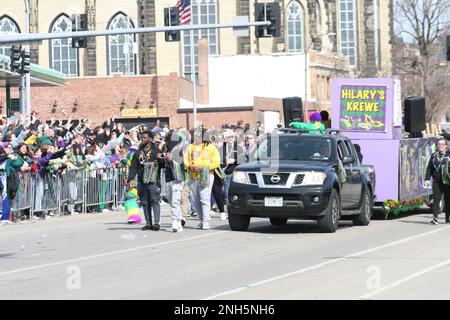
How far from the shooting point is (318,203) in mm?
21984

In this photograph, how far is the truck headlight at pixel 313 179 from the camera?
22.1 meters

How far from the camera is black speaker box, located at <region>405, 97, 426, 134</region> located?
29125 mm

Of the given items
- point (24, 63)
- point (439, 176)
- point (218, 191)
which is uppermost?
point (24, 63)

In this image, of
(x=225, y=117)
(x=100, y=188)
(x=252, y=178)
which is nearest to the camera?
(x=252, y=178)

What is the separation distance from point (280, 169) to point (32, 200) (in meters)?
7.47

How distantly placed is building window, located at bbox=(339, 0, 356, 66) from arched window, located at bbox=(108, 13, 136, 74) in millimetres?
18997

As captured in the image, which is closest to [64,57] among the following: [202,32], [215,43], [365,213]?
[202,32]

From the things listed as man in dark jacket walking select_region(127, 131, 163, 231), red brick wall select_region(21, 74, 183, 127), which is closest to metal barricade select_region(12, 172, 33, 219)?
man in dark jacket walking select_region(127, 131, 163, 231)

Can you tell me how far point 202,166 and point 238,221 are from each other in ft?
4.30

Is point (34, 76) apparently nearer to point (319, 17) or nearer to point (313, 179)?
point (313, 179)

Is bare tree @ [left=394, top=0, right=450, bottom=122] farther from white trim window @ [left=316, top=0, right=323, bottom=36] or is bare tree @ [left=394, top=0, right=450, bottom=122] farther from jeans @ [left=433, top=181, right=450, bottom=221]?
jeans @ [left=433, top=181, right=450, bottom=221]

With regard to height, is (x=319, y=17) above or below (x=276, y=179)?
above

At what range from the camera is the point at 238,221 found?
23.0 metres
